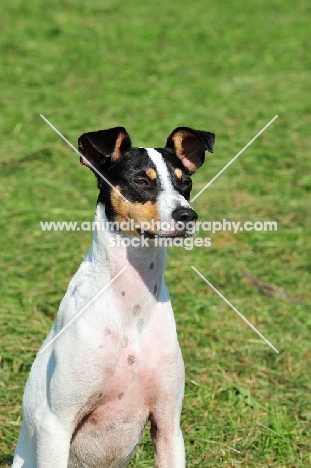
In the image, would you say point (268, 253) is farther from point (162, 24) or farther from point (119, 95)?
point (162, 24)

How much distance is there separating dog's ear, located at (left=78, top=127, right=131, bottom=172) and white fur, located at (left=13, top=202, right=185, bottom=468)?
10.7 inches

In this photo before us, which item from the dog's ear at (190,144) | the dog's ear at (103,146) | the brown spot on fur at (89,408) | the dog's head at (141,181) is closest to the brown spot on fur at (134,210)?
the dog's head at (141,181)

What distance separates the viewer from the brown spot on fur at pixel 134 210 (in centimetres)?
475

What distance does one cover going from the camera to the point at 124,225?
4.81 meters

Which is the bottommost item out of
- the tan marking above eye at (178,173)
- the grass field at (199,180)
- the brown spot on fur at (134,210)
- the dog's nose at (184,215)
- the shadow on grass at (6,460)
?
the grass field at (199,180)

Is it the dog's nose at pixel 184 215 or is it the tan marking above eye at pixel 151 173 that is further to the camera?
the tan marking above eye at pixel 151 173

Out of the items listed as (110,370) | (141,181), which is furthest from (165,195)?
(110,370)

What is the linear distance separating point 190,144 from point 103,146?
64 centimetres

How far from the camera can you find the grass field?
6.93 m

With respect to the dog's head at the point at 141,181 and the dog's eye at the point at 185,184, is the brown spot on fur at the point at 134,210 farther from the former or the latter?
the dog's eye at the point at 185,184

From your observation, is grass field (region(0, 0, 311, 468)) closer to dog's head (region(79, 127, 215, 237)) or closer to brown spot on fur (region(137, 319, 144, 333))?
brown spot on fur (region(137, 319, 144, 333))

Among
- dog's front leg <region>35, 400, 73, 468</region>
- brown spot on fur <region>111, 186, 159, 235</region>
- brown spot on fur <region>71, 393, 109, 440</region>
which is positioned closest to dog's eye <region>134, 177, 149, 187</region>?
brown spot on fur <region>111, 186, 159, 235</region>

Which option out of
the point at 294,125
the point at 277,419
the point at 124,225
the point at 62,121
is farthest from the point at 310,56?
the point at 124,225

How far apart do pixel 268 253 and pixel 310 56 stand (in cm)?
691
